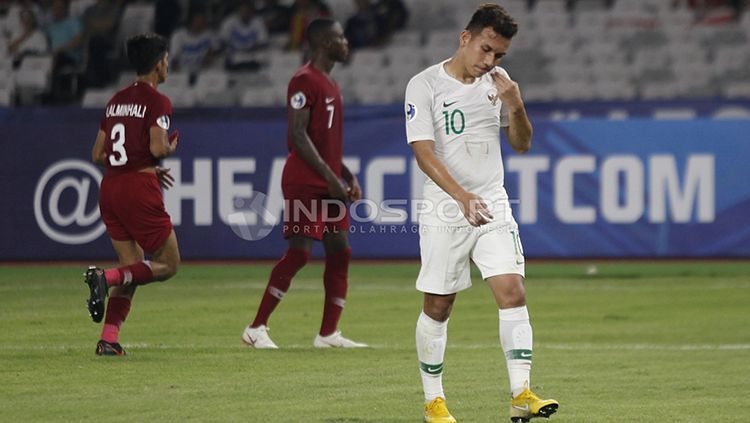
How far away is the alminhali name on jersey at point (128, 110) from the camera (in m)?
9.22

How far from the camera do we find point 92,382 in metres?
8.16

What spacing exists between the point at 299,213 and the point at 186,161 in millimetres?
6661

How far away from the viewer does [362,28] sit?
71.6 ft

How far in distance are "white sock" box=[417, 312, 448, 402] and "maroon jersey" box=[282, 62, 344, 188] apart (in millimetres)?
3142

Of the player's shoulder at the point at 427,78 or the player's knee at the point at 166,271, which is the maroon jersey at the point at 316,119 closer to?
the player's knee at the point at 166,271

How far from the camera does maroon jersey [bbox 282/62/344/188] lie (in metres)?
10.0

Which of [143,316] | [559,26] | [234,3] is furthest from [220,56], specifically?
[143,316]

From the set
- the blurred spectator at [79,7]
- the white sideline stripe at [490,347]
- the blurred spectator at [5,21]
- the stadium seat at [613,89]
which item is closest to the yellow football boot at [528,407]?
the white sideline stripe at [490,347]

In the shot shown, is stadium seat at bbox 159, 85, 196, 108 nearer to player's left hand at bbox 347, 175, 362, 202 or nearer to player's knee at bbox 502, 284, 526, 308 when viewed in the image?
player's left hand at bbox 347, 175, 362, 202

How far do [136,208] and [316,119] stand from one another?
156 cm

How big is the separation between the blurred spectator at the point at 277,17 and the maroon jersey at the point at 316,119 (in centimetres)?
1214

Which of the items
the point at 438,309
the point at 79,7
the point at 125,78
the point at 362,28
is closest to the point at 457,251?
the point at 438,309

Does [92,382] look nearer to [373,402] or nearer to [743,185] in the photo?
[373,402]

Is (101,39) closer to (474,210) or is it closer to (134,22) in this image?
(134,22)
